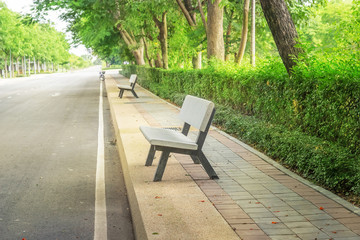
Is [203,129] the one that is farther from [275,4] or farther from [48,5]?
[48,5]

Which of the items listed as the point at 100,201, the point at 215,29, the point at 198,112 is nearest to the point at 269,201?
the point at 198,112

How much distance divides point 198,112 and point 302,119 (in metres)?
1.82

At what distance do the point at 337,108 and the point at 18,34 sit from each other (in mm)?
73156

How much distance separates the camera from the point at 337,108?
250 inches

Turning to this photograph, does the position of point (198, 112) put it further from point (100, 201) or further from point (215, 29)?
point (215, 29)

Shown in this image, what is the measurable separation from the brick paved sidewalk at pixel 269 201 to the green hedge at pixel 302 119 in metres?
0.26

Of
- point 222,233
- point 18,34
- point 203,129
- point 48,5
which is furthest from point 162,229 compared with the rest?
point 18,34

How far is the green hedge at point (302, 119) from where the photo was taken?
589cm

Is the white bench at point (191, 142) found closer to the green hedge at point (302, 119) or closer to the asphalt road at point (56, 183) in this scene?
the asphalt road at point (56, 183)

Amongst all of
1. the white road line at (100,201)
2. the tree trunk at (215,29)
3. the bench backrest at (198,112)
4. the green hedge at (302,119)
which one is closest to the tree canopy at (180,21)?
the tree trunk at (215,29)

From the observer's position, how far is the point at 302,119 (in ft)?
24.6

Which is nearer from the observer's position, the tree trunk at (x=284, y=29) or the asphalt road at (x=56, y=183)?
the asphalt road at (x=56, y=183)

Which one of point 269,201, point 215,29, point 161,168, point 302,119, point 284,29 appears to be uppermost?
point 215,29

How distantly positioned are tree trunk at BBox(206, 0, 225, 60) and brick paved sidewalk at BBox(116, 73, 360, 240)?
33.3ft
